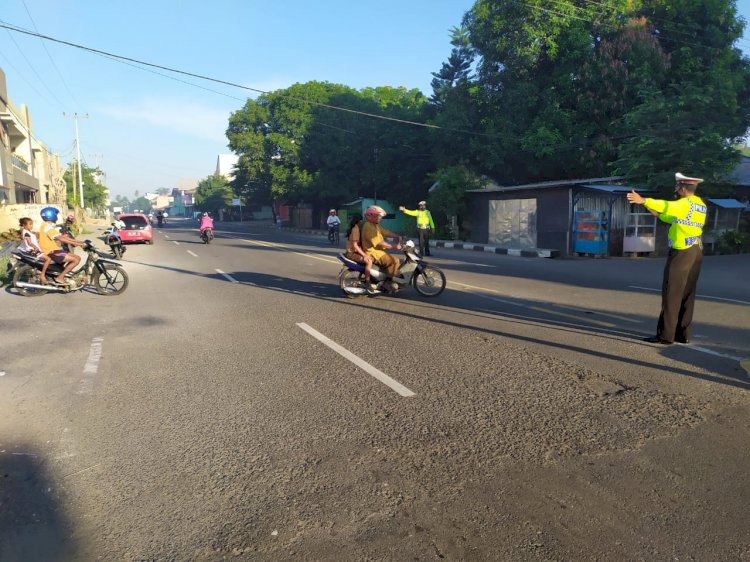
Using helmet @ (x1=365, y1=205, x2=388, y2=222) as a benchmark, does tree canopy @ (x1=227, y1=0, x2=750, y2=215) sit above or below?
above

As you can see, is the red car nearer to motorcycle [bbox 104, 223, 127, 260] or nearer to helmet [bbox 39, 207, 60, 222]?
motorcycle [bbox 104, 223, 127, 260]

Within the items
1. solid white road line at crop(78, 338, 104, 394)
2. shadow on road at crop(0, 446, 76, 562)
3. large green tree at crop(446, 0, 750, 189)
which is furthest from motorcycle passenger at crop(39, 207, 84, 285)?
large green tree at crop(446, 0, 750, 189)

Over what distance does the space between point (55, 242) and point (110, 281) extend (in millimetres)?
1184

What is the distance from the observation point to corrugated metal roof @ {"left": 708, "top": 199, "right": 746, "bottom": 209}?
21047mm

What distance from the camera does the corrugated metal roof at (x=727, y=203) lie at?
2105 centimetres

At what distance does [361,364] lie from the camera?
5.39 metres

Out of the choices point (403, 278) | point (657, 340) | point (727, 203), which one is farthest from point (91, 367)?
point (727, 203)

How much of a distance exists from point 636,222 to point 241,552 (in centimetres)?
2079

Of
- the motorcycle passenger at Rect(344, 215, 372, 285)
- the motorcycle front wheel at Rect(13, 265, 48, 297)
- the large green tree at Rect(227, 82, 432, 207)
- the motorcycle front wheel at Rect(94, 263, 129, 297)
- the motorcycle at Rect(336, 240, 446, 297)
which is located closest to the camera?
the motorcycle passenger at Rect(344, 215, 372, 285)

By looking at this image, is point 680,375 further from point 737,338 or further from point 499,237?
point 499,237

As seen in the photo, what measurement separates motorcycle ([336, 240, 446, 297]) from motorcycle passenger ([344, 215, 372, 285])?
10 cm

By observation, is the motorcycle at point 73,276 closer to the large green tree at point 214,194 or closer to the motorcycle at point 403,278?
the motorcycle at point 403,278

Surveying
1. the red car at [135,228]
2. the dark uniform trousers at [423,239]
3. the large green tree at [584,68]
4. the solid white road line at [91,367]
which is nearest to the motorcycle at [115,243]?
the red car at [135,228]

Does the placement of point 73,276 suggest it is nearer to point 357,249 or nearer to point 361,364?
point 357,249
